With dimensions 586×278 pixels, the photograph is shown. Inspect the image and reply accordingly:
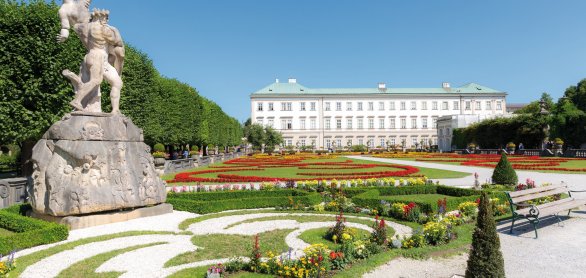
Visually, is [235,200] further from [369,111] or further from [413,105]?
[413,105]

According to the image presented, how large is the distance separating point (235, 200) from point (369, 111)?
6432cm

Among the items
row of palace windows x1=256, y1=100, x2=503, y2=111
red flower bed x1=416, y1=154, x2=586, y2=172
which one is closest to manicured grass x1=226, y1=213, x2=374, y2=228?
red flower bed x1=416, y1=154, x2=586, y2=172

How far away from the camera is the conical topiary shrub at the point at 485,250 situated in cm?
338

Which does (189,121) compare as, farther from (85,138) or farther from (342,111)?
(342,111)

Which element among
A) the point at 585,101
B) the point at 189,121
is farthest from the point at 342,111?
the point at 189,121

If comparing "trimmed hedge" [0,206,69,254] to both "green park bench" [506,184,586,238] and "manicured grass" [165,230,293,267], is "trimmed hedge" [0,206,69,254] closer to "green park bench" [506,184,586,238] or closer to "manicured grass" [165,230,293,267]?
"manicured grass" [165,230,293,267]

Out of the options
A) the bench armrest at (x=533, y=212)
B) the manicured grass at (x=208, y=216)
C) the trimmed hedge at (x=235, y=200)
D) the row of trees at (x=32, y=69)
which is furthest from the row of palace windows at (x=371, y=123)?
the bench armrest at (x=533, y=212)

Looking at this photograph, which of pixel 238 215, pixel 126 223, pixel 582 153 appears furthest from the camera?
pixel 582 153

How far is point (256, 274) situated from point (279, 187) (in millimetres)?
6908

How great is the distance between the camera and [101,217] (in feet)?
24.6

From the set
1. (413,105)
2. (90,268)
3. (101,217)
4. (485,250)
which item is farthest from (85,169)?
(413,105)

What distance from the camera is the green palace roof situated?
228 ft

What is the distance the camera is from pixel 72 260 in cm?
523

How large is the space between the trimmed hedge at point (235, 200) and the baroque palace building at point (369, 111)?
58.3 meters
